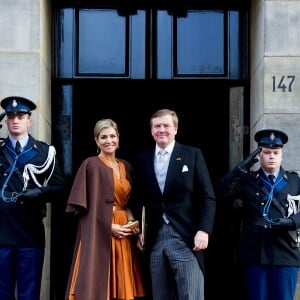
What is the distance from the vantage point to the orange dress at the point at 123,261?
783cm

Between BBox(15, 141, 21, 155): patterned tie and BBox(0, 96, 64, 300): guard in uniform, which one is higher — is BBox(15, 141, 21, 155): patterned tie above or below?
above

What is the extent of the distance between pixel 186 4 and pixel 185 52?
477 mm

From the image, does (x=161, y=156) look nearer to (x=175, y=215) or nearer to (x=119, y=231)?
(x=175, y=215)

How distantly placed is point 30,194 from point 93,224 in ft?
1.85

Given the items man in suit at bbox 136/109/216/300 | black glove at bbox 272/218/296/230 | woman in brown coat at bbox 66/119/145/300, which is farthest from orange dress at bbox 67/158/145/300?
black glove at bbox 272/218/296/230

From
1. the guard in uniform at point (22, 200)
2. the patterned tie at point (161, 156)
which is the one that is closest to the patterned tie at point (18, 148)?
the guard in uniform at point (22, 200)

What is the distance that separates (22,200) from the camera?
7828 mm

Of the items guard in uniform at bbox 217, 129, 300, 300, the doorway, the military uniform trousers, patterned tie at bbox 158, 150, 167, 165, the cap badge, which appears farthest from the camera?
the doorway

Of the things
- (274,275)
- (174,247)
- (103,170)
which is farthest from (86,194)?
(274,275)

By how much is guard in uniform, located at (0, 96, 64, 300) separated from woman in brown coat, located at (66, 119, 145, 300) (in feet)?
0.99

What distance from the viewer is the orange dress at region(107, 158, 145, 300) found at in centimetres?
783

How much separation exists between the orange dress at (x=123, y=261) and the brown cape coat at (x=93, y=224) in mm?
91

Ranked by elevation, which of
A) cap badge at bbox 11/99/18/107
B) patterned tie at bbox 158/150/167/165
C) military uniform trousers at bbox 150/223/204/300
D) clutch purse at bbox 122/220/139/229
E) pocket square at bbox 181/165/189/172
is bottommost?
military uniform trousers at bbox 150/223/204/300

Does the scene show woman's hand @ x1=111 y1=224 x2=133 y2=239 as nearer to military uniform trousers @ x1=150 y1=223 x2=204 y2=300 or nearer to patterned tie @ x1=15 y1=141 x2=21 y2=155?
military uniform trousers @ x1=150 y1=223 x2=204 y2=300
